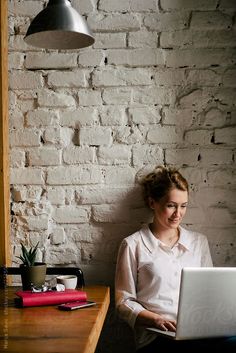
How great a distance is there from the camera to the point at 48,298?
6.01 ft

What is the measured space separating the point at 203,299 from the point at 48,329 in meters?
0.58

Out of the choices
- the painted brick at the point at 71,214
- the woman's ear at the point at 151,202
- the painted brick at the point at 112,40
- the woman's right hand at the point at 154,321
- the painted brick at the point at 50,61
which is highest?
the painted brick at the point at 112,40

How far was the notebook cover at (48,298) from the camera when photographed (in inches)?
71.3

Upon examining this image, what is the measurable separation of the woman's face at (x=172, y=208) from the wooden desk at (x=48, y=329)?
57 centimetres

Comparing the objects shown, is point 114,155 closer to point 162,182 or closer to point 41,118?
point 162,182

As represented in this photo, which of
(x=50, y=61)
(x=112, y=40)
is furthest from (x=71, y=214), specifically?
(x=112, y=40)

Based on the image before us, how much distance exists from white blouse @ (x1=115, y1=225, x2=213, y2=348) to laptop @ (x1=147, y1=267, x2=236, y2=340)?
423 millimetres

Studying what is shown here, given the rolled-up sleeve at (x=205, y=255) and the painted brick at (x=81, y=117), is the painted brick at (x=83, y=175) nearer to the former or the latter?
the painted brick at (x=81, y=117)

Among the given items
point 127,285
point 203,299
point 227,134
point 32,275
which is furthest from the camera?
point 227,134

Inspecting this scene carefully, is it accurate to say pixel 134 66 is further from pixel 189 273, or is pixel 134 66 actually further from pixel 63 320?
pixel 63 320

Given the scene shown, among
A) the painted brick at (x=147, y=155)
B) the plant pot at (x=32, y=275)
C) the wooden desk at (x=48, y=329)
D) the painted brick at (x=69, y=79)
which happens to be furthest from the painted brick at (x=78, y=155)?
the wooden desk at (x=48, y=329)

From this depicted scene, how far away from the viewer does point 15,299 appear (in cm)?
191

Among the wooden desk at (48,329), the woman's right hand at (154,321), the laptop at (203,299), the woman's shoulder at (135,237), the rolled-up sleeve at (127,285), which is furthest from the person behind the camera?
the woman's shoulder at (135,237)

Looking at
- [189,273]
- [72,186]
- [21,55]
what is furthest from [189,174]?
[21,55]
